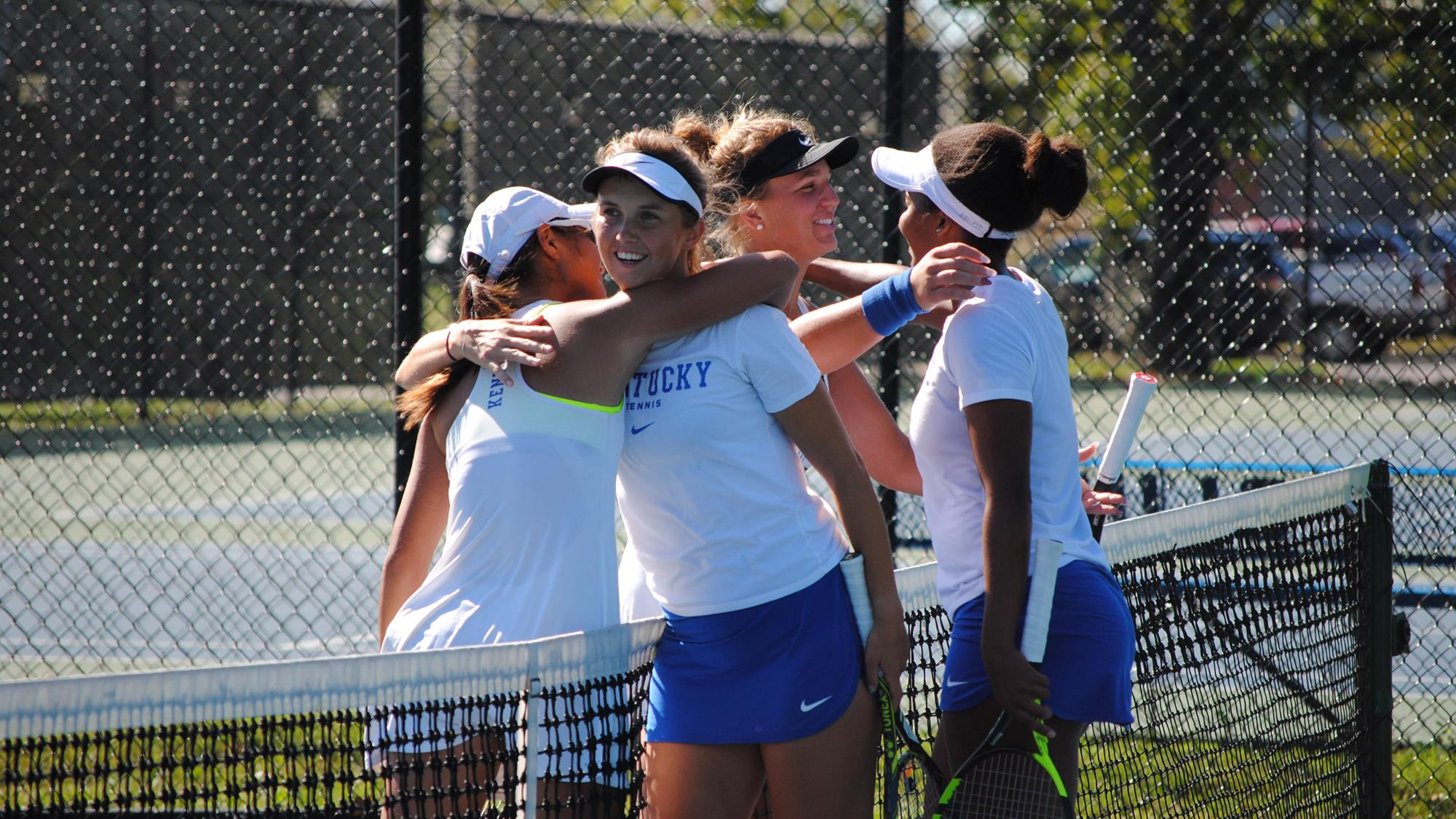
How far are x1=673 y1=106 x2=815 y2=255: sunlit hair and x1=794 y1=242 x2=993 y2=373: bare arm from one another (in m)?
0.26

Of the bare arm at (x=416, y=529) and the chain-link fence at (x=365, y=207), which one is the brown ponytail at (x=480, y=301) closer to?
the bare arm at (x=416, y=529)

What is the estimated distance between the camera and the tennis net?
6.43ft

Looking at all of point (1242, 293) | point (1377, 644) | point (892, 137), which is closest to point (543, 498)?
point (892, 137)

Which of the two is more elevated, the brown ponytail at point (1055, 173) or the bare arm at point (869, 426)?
the brown ponytail at point (1055, 173)

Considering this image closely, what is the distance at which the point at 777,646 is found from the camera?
2219 millimetres

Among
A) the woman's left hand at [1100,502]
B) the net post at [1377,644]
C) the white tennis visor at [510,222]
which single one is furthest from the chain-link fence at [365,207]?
the white tennis visor at [510,222]

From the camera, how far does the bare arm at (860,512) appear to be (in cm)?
225

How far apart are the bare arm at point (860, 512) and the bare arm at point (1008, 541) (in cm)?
17

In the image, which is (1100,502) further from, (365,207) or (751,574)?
(365,207)

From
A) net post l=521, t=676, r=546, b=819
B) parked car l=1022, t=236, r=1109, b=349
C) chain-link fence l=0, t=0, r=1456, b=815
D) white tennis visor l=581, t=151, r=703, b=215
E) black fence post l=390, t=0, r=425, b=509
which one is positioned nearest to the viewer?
net post l=521, t=676, r=546, b=819

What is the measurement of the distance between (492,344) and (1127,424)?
1.22m

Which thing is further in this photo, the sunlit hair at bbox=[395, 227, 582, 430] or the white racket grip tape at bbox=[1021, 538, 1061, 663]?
the sunlit hair at bbox=[395, 227, 582, 430]

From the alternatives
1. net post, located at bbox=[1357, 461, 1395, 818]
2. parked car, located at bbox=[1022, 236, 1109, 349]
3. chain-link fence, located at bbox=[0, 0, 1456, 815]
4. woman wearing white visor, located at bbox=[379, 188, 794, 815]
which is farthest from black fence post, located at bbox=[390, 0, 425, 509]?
parked car, located at bbox=[1022, 236, 1109, 349]

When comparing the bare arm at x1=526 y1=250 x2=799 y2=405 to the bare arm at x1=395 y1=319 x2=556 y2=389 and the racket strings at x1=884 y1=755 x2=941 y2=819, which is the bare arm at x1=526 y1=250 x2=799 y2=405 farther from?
the racket strings at x1=884 y1=755 x2=941 y2=819
